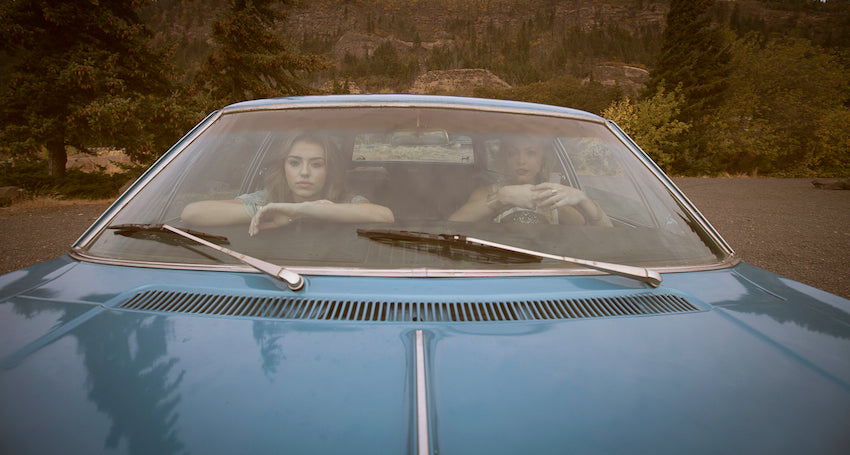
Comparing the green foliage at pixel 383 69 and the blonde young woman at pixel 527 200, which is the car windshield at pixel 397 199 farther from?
the green foliage at pixel 383 69

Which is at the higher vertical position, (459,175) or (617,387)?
(459,175)

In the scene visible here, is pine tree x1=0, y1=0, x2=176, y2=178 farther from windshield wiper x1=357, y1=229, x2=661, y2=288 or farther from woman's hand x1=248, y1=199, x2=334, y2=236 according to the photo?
windshield wiper x1=357, y1=229, x2=661, y2=288

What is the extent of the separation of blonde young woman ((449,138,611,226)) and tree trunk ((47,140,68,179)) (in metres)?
15.2

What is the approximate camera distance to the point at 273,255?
124cm

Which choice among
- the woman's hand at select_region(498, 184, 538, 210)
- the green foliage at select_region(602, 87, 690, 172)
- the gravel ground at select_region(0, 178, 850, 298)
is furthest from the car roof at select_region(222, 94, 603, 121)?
the green foliage at select_region(602, 87, 690, 172)

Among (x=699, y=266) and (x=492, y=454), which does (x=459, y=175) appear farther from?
(x=492, y=454)

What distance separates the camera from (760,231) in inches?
357

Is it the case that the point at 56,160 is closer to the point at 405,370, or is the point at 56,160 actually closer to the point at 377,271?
the point at 377,271

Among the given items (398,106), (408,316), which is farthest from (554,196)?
(408,316)

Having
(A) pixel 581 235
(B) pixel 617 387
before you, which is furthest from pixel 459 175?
(B) pixel 617 387

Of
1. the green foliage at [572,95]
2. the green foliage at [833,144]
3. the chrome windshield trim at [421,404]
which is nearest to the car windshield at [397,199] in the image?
the chrome windshield trim at [421,404]

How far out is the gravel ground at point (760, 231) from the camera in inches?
237

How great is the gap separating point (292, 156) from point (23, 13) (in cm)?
1436

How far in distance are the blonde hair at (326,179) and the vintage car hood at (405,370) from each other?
1.97ft
